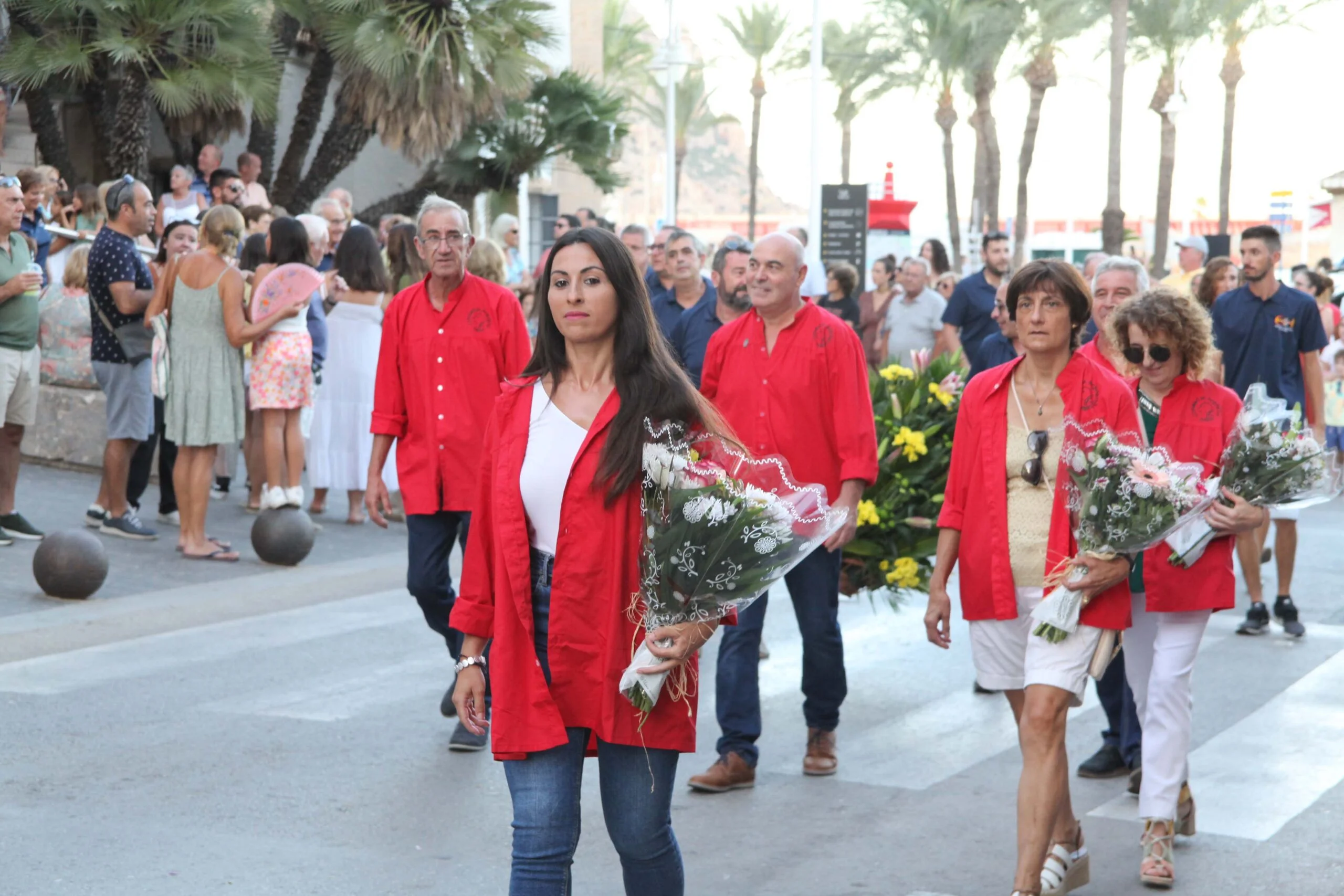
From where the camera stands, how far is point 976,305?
12430 millimetres

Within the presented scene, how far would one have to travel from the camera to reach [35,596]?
→ 9.58 m

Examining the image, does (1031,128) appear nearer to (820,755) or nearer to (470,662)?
(820,755)

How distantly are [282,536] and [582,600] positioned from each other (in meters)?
7.36

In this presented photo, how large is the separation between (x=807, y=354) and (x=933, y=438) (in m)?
1.60

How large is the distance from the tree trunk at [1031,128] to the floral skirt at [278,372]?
31013 mm

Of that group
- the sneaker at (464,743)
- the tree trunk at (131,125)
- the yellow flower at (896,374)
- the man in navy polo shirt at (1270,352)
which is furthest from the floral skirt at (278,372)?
the tree trunk at (131,125)

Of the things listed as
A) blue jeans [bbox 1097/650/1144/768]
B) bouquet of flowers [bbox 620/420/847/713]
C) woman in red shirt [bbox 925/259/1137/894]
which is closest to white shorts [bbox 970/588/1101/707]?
woman in red shirt [bbox 925/259/1137/894]

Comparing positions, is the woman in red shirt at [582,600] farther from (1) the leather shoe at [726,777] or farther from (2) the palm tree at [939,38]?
(2) the palm tree at [939,38]

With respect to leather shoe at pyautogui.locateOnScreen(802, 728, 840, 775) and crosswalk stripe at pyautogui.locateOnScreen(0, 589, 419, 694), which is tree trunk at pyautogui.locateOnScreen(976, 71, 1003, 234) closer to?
crosswalk stripe at pyautogui.locateOnScreen(0, 589, 419, 694)

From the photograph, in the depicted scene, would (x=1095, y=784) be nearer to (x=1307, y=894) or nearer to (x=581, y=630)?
(x=1307, y=894)

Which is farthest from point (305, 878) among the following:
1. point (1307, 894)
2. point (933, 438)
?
point (933, 438)

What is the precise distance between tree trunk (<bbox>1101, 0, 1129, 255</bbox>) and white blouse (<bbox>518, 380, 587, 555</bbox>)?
34379 mm

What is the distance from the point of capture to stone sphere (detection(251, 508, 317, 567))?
35.3ft

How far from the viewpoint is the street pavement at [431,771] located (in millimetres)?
5383
